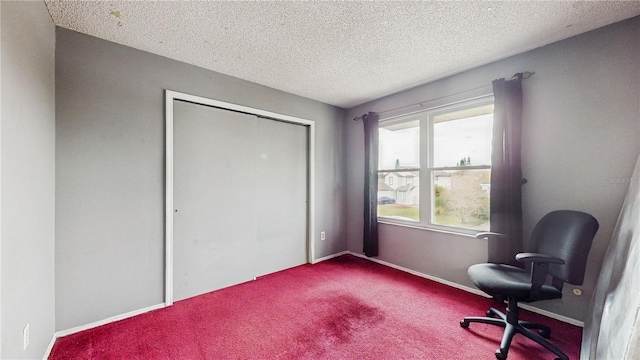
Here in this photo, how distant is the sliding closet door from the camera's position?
2.45 metres

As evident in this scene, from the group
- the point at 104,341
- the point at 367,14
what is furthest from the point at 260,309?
the point at 367,14

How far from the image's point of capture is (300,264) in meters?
3.51

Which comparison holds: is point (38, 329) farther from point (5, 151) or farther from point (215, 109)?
point (215, 109)

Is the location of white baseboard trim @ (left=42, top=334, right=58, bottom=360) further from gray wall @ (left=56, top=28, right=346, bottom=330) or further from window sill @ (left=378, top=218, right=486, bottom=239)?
window sill @ (left=378, top=218, right=486, bottom=239)

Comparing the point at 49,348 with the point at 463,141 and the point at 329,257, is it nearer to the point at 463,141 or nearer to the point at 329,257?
the point at 329,257

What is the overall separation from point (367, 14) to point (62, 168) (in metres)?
2.64

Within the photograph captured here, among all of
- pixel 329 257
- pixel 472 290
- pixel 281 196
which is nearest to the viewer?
pixel 472 290

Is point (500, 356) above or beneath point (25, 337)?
beneath

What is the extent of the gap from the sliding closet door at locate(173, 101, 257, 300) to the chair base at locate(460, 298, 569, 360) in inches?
94.4

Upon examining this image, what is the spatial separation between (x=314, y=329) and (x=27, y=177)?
7.05 feet

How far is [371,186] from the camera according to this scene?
11.6ft

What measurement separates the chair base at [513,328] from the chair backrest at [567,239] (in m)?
0.40

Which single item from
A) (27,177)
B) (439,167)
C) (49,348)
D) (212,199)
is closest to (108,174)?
(27,177)

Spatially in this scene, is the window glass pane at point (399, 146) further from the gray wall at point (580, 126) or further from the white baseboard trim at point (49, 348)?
the white baseboard trim at point (49, 348)
